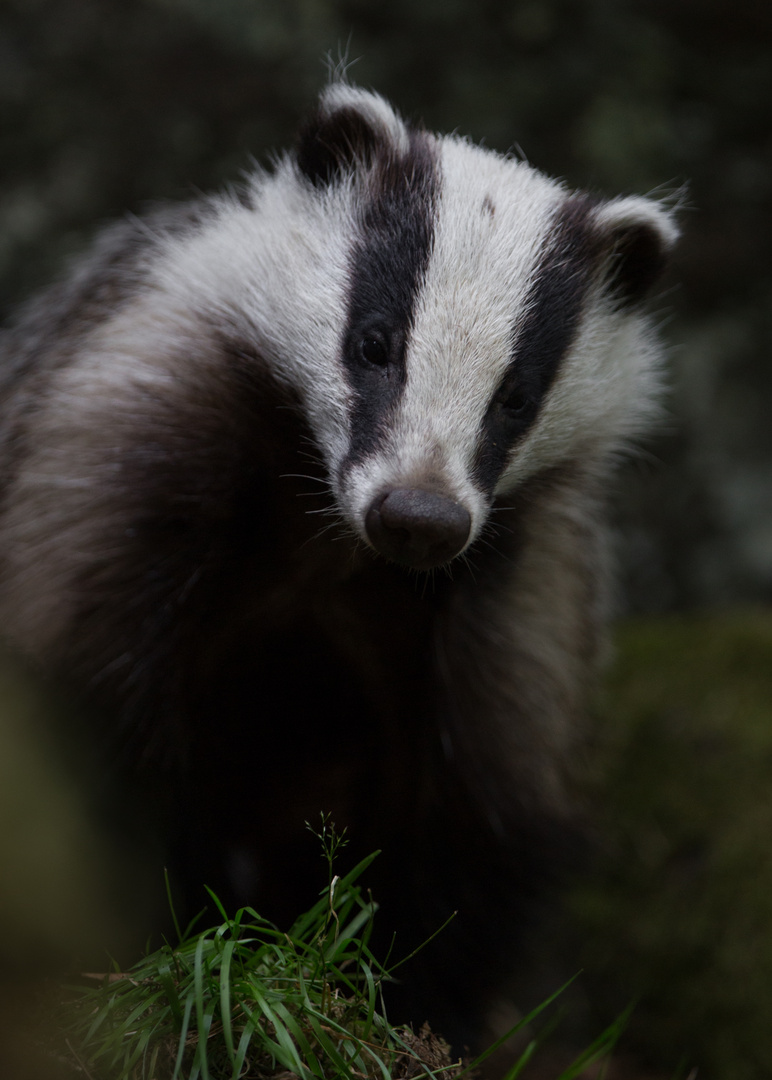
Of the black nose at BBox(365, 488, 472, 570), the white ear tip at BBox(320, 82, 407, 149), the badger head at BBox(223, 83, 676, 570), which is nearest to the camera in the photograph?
the black nose at BBox(365, 488, 472, 570)

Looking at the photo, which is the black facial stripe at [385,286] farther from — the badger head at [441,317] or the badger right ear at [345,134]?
the badger right ear at [345,134]

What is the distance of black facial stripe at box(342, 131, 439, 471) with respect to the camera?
196cm

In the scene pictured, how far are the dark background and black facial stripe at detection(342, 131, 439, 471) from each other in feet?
6.55

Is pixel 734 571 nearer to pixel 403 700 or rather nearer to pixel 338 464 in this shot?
pixel 403 700

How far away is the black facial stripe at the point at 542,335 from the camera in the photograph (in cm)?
204

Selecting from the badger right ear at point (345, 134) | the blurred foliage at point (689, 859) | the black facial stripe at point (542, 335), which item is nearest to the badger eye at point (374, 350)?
the black facial stripe at point (542, 335)

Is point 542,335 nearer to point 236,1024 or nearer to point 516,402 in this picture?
point 516,402

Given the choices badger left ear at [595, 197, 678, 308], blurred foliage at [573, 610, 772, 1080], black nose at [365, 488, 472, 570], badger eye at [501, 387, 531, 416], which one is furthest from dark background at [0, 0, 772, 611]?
black nose at [365, 488, 472, 570]

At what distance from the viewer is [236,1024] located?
4.43ft

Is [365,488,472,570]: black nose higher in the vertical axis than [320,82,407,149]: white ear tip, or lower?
lower

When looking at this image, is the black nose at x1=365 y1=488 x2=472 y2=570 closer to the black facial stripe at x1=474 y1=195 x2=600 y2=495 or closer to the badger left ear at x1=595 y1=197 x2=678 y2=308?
the black facial stripe at x1=474 y1=195 x2=600 y2=495

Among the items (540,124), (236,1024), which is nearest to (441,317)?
(236,1024)

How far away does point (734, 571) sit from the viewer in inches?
174

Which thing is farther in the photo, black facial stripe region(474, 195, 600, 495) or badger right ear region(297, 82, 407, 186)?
badger right ear region(297, 82, 407, 186)
